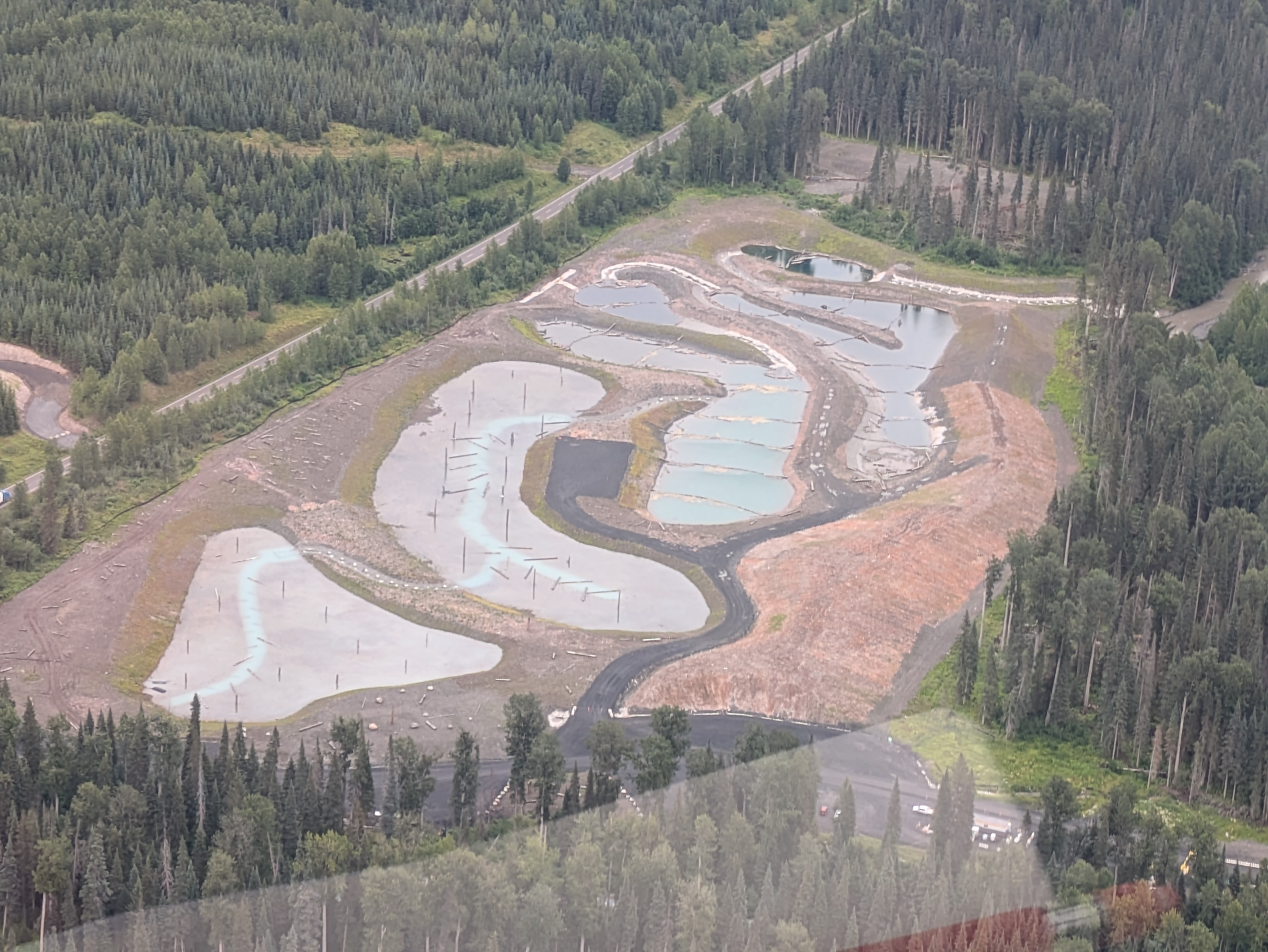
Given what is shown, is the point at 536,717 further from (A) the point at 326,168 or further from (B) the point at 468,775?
(A) the point at 326,168

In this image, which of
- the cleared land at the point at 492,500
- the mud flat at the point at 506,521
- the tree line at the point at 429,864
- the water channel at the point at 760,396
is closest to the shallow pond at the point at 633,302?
the water channel at the point at 760,396

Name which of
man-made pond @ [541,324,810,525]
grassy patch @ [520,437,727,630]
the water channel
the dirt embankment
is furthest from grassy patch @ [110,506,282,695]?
man-made pond @ [541,324,810,525]

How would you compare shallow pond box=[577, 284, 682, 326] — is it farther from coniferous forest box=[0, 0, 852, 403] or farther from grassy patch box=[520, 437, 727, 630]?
grassy patch box=[520, 437, 727, 630]

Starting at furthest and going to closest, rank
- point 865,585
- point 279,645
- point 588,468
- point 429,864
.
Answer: point 588,468 < point 865,585 < point 279,645 < point 429,864

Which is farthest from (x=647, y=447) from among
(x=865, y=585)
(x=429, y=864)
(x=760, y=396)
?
(x=429, y=864)

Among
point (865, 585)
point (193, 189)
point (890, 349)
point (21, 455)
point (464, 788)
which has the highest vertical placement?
point (193, 189)

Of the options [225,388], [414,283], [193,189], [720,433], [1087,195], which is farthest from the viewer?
[1087,195]

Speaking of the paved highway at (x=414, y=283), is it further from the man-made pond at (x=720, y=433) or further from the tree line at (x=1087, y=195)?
the man-made pond at (x=720, y=433)

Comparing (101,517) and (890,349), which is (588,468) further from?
(890,349)
